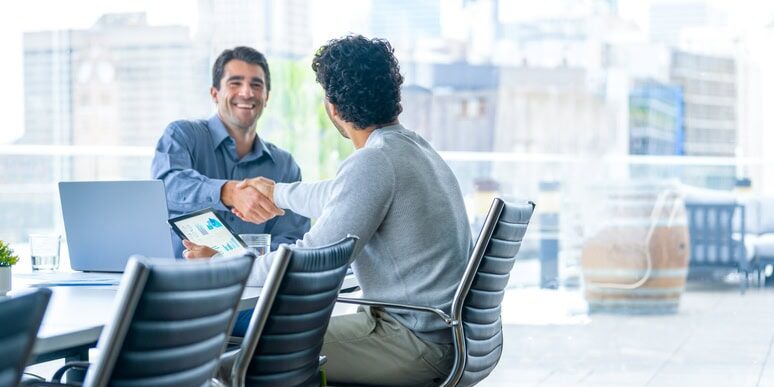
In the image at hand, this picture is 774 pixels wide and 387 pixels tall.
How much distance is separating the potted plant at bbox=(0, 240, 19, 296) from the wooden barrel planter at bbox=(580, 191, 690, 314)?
4.69m

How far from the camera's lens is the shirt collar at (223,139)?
3.79 metres

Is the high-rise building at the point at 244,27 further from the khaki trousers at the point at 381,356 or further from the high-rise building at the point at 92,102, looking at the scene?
the khaki trousers at the point at 381,356

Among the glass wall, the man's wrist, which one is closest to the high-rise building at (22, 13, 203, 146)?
the glass wall

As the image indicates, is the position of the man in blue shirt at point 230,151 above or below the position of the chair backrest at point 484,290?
above

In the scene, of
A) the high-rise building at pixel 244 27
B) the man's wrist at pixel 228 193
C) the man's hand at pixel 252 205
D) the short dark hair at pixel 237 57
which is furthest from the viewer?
the high-rise building at pixel 244 27

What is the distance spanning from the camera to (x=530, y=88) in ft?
22.6

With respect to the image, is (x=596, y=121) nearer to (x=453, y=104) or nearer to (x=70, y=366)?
(x=453, y=104)

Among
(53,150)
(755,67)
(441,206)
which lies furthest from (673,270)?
(441,206)

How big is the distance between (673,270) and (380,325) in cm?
457

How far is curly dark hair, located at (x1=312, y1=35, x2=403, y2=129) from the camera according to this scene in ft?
8.62

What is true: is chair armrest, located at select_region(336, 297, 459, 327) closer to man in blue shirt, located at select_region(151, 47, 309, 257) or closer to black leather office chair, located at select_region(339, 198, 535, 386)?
black leather office chair, located at select_region(339, 198, 535, 386)

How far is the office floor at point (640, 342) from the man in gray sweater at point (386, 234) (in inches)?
93.4

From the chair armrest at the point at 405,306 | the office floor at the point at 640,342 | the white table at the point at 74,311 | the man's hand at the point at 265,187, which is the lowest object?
the office floor at the point at 640,342

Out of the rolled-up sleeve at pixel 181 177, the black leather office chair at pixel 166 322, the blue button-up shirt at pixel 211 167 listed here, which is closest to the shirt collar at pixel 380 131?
the rolled-up sleeve at pixel 181 177
